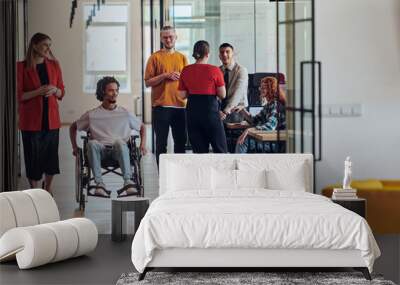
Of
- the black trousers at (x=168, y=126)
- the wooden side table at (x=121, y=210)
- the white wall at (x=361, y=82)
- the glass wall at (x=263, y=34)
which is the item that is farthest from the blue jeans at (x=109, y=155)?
the white wall at (x=361, y=82)

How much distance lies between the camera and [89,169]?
28.8 ft

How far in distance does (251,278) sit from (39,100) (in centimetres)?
375

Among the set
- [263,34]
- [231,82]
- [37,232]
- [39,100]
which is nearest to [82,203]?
[39,100]

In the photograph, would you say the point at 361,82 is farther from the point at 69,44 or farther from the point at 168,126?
the point at 69,44

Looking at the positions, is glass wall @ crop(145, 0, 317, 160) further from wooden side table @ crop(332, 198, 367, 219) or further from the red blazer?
the red blazer

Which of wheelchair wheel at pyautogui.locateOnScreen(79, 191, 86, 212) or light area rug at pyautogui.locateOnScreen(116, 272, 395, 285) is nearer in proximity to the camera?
light area rug at pyautogui.locateOnScreen(116, 272, 395, 285)

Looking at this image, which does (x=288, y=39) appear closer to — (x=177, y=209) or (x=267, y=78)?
(x=267, y=78)

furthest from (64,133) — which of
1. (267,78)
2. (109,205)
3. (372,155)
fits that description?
(372,155)

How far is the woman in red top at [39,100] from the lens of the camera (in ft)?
28.5

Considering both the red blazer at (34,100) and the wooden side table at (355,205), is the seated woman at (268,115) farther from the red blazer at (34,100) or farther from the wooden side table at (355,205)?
the red blazer at (34,100)

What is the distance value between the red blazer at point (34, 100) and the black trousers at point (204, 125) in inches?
58.5

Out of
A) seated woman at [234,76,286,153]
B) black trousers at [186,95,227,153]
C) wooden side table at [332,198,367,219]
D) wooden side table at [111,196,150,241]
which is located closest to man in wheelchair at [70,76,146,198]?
black trousers at [186,95,227,153]

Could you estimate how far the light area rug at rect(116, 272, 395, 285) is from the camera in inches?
233

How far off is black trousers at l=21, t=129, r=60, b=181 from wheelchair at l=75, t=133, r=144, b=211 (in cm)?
27
